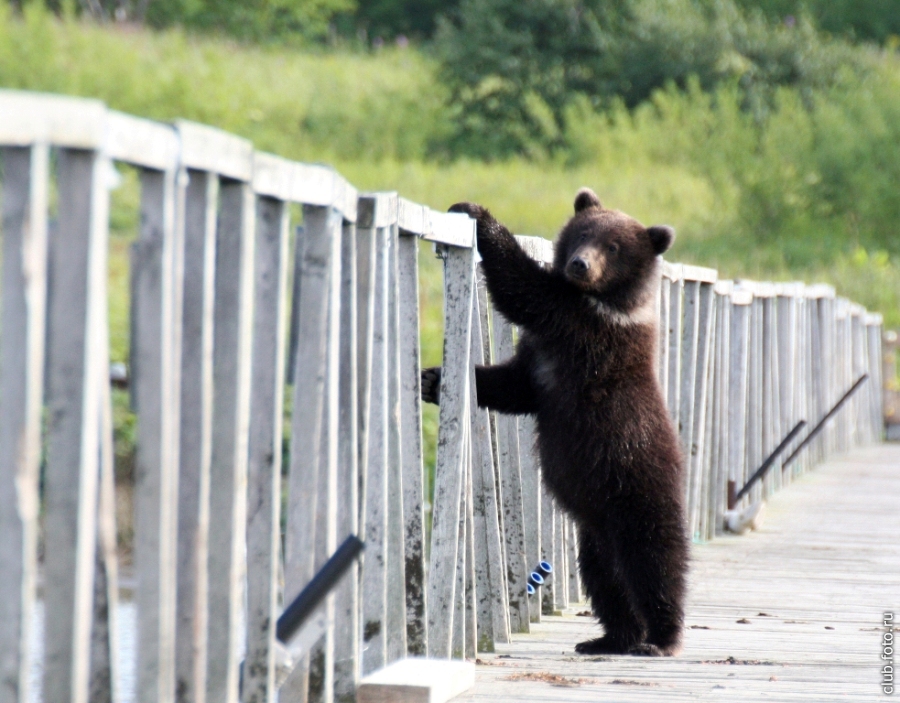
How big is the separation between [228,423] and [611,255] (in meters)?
2.53

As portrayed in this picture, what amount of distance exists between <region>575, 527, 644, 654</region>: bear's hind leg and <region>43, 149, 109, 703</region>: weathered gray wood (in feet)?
→ 8.40

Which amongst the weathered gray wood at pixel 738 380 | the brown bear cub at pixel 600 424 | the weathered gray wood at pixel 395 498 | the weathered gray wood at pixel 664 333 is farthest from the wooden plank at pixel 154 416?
the weathered gray wood at pixel 738 380

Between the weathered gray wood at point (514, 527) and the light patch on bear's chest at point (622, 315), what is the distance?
446 mm

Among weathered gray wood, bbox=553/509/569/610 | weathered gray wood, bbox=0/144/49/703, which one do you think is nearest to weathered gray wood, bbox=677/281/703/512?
weathered gray wood, bbox=553/509/569/610

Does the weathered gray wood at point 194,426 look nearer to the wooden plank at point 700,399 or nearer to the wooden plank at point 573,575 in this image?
the wooden plank at point 573,575

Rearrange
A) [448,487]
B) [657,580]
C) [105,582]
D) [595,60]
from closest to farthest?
1. [105,582]
2. [448,487]
3. [657,580]
4. [595,60]

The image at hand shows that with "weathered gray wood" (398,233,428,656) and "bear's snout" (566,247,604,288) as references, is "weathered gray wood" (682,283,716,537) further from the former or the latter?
"weathered gray wood" (398,233,428,656)

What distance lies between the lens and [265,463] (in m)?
2.49

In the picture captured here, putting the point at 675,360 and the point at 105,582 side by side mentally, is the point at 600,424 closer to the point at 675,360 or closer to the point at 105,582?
the point at 675,360

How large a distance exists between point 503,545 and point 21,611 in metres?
2.64

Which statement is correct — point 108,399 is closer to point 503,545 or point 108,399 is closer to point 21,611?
point 21,611

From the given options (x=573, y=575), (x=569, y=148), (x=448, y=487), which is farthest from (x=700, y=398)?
(x=569, y=148)

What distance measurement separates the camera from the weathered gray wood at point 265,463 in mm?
2467

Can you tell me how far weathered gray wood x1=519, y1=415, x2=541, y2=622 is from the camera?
15.3 feet
